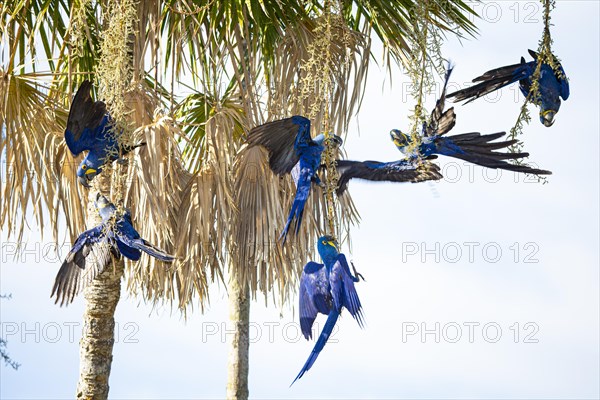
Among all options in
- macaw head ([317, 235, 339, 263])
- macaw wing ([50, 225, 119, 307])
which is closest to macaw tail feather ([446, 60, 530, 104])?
macaw head ([317, 235, 339, 263])

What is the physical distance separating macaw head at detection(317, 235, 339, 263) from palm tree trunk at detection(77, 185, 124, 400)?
7.27 ft

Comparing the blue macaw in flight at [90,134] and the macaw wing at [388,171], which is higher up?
the blue macaw in flight at [90,134]

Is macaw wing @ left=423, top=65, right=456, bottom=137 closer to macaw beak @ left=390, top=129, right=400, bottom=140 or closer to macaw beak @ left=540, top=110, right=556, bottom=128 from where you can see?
macaw beak @ left=390, top=129, right=400, bottom=140

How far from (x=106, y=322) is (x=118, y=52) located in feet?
6.67

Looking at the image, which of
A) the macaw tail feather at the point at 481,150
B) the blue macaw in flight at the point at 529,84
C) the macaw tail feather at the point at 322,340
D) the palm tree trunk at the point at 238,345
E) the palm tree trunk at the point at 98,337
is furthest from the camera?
the palm tree trunk at the point at 238,345

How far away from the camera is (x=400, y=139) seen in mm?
3236

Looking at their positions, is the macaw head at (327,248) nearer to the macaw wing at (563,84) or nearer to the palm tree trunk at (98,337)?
the macaw wing at (563,84)

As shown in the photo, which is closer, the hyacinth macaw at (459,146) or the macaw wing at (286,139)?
the hyacinth macaw at (459,146)

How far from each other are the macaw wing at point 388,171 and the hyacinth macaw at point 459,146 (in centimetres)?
5

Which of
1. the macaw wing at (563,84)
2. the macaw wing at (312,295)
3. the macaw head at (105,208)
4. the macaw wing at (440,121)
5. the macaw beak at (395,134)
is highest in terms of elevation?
the macaw wing at (563,84)

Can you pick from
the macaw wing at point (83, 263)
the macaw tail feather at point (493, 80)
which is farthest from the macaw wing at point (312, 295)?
the macaw tail feather at point (493, 80)

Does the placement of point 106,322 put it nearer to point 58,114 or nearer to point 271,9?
point 58,114

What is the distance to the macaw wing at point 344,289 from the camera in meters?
3.03

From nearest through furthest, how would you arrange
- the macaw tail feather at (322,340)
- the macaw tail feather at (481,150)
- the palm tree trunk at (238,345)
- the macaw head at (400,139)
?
1. the macaw tail feather at (322,340)
2. the macaw tail feather at (481,150)
3. the macaw head at (400,139)
4. the palm tree trunk at (238,345)
